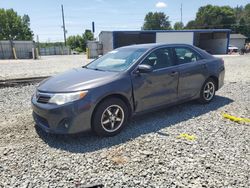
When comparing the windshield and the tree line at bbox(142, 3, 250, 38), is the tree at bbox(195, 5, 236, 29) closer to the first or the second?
the tree line at bbox(142, 3, 250, 38)

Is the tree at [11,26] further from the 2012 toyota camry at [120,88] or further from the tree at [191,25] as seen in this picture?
the 2012 toyota camry at [120,88]

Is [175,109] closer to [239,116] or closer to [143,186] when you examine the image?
[239,116]

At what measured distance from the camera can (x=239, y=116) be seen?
4.84 metres

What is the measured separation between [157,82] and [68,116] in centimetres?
187

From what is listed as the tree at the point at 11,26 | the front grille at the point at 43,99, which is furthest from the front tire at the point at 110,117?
the tree at the point at 11,26

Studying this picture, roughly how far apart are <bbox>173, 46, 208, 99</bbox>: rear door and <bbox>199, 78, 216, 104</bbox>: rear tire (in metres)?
0.19

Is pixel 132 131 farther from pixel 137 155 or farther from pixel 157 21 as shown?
pixel 157 21

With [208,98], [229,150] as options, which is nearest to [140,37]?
[208,98]

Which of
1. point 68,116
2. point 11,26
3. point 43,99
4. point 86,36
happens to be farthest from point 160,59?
point 86,36

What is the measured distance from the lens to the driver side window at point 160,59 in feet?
14.4

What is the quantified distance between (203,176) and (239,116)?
261 centimetres

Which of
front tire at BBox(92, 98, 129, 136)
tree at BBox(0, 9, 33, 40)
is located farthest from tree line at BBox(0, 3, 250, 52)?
front tire at BBox(92, 98, 129, 136)

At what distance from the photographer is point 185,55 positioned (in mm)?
5062

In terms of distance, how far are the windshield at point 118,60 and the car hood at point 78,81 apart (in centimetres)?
30
